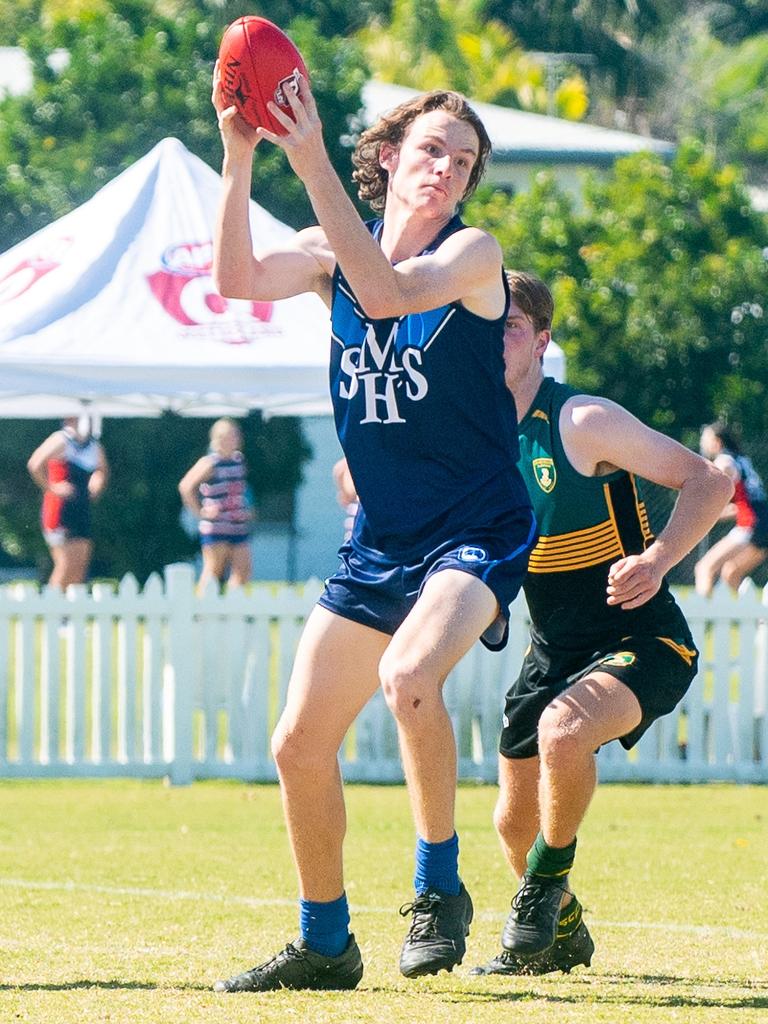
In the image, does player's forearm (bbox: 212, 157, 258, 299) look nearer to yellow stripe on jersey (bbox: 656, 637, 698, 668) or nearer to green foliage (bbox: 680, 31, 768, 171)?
yellow stripe on jersey (bbox: 656, 637, 698, 668)

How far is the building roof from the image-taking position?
34281 millimetres

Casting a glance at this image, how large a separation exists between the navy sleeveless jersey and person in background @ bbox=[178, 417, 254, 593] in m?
11.5

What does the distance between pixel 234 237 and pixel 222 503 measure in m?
11.7

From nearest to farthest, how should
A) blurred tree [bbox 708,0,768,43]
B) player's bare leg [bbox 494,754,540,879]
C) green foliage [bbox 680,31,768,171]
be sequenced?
player's bare leg [bbox 494,754,540,879]
green foliage [bbox 680,31,768,171]
blurred tree [bbox 708,0,768,43]

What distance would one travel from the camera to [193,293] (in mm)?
10633

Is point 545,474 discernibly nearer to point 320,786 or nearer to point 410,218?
point 410,218

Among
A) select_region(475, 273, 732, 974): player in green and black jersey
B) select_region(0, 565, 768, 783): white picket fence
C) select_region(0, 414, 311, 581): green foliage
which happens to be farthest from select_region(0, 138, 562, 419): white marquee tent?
select_region(0, 414, 311, 581): green foliage

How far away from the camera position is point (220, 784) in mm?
11031

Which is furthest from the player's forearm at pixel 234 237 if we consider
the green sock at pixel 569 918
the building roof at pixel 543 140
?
the building roof at pixel 543 140

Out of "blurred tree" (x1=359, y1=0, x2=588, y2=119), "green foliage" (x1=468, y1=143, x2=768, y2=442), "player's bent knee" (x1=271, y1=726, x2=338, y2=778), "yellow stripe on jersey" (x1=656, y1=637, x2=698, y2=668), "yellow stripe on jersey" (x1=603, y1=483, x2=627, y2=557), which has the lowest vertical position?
"player's bent knee" (x1=271, y1=726, x2=338, y2=778)

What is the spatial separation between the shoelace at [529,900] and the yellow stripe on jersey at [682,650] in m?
0.73

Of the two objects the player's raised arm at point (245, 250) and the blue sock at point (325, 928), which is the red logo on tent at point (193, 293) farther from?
the blue sock at point (325, 928)

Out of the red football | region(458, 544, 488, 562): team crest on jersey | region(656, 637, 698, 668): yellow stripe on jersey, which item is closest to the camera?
Answer: the red football

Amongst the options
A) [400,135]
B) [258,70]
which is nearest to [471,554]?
[400,135]
